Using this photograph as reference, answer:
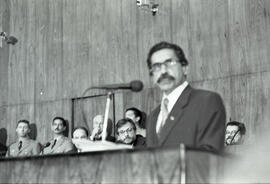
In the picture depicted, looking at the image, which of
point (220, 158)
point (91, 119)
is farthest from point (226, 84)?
point (220, 158)

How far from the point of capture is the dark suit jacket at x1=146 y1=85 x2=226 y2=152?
89.0 inches

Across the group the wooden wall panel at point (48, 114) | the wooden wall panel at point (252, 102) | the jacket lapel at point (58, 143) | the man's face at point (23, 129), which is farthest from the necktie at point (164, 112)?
the wooden wall panel at point (48, 114)

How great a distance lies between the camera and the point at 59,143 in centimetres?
576

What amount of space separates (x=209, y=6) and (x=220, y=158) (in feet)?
13.2

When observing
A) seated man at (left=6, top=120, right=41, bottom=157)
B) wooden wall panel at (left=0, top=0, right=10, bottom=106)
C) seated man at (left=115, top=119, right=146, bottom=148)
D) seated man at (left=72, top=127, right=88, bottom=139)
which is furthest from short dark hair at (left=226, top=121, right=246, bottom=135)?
wooden wall panel at (left=0, top=0, right=10, bottom=106)

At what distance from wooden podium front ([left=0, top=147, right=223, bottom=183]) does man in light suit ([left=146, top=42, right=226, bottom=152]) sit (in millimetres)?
234

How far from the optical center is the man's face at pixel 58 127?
5965 millimetres

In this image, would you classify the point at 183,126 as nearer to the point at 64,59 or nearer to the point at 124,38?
the point at 124,38

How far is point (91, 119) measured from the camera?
6.47 m

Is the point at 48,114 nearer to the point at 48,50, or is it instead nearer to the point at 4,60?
the point at 48,50

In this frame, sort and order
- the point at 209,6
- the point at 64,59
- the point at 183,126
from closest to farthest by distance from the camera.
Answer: the point at 183,126, the point at 209,6, the point at 64,59

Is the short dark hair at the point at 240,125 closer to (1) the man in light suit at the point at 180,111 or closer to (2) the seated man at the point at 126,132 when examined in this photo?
(2) the seated man at the point at 126,132

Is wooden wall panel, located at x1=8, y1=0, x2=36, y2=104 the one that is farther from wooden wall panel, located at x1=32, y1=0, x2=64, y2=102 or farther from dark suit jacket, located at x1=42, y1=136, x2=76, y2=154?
dark suit jacket, located at x1=42, y1=136, x2=76, y2=154

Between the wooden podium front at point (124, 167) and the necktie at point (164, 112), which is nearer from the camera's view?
the wooden podium front at point (124, 167)
